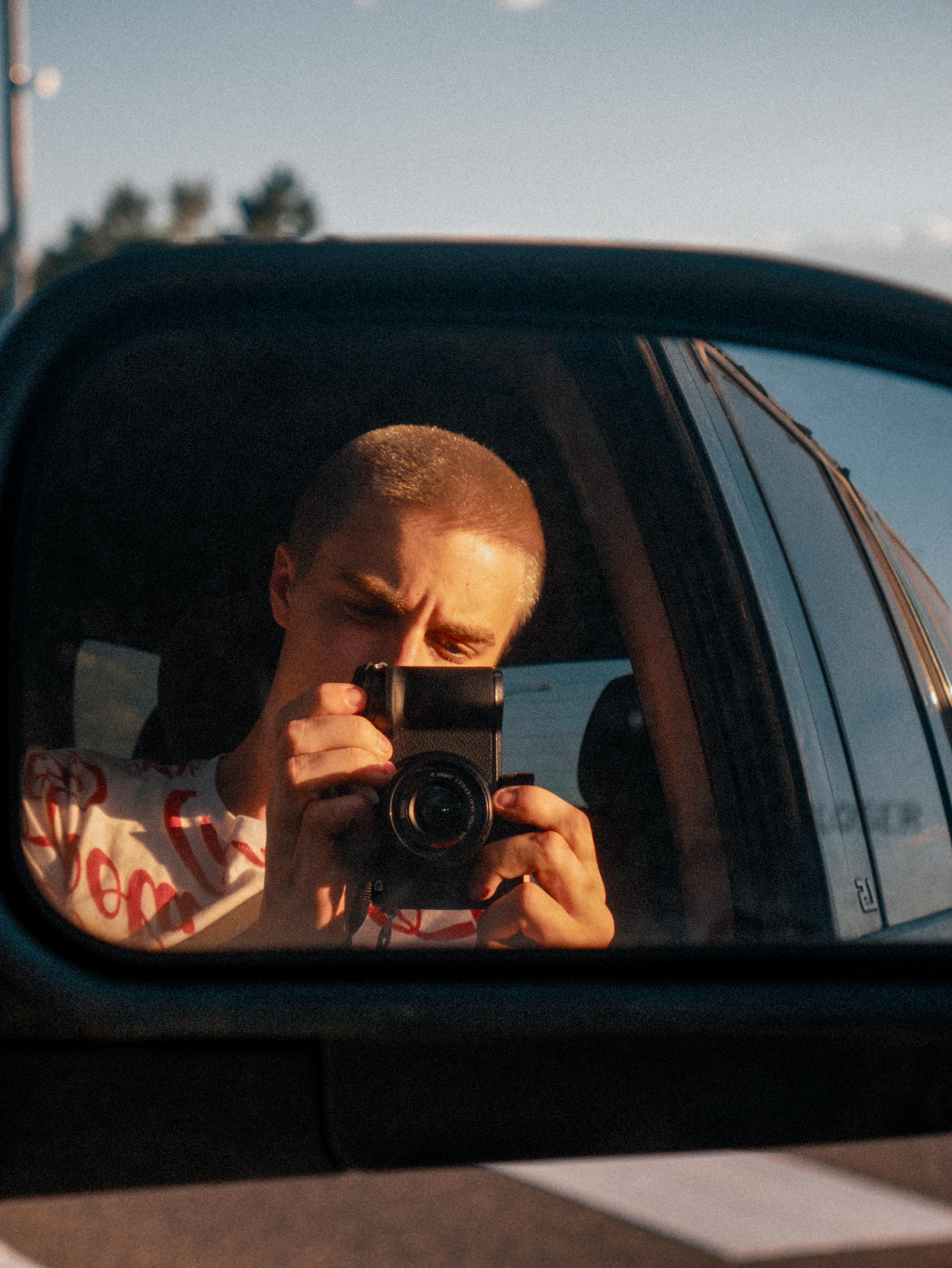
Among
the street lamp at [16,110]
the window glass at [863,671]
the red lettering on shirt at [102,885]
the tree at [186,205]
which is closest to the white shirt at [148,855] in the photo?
the red lettering on shirt at [102,885]

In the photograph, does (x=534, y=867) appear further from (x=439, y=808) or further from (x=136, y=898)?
(x=136, y=898)

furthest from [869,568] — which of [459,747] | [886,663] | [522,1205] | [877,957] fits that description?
[522,1205]

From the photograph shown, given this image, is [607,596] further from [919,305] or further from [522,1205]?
[522,1205]

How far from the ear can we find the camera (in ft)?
0.45

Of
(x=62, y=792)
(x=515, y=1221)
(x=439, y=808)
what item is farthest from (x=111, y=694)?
(x=515, y=1221)

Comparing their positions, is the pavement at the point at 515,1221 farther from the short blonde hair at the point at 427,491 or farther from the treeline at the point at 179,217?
the treeline at the point at 179,217

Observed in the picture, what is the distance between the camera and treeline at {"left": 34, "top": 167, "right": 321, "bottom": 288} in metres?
70.9

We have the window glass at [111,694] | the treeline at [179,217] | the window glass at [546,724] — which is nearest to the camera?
the window glass at [546,724]

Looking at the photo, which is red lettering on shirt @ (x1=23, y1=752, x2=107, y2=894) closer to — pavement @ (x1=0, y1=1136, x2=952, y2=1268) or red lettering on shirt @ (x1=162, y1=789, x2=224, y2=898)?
red lettering on shirt @ (x1=162, y1=789, x2=224, y2=898)

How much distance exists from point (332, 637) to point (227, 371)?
425mm

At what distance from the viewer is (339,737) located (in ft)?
4.36

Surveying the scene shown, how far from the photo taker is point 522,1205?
3.91 metres

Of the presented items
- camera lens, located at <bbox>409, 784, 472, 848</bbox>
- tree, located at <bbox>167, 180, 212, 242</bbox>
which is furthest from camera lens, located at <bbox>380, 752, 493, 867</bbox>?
tree, located at <bbox>167, 180, 212, 242</bbox>

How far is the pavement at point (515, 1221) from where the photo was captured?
140 inches
